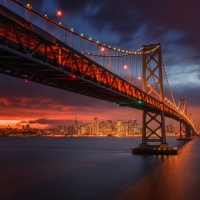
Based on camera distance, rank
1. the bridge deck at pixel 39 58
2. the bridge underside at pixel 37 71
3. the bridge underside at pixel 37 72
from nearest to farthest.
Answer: the bridge deck at pixel 39 58 → the bridge underside at pixel 37 71 → the bridge underside at pixel 37 72

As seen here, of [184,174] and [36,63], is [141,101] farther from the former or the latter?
[36,63]

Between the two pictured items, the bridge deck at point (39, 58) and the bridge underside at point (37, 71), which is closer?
the bridge deck at point (39, 58)

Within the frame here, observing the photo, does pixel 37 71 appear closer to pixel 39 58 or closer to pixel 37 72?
pixel 37 72

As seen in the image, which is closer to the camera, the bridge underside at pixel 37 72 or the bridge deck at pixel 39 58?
the bridge deck at pixel 39 58

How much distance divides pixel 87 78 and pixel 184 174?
15390 millimetres

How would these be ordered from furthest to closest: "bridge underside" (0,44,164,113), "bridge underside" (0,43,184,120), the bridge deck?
"bridge underside" (0,44,164,113) → "bridge underside" (0,43,184,120) → the bridge deck

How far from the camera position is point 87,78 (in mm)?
22406

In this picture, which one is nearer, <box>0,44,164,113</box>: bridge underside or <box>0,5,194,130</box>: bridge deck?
<box>0,5,194,130</box>: bridge deck

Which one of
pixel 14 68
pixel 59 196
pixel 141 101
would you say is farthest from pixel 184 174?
pixel 14 68

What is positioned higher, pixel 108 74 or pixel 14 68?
pixel 108 74

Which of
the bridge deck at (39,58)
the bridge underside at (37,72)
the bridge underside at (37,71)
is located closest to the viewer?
the bridge deck at (39,58)

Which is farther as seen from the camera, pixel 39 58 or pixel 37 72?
pixel 37 72

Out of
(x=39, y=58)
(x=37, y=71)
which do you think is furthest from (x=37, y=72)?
(x=39, y=58)

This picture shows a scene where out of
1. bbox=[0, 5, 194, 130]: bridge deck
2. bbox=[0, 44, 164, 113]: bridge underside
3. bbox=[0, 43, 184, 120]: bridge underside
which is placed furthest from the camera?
bbox=[0, 44, 164, 113]: bridge underside
